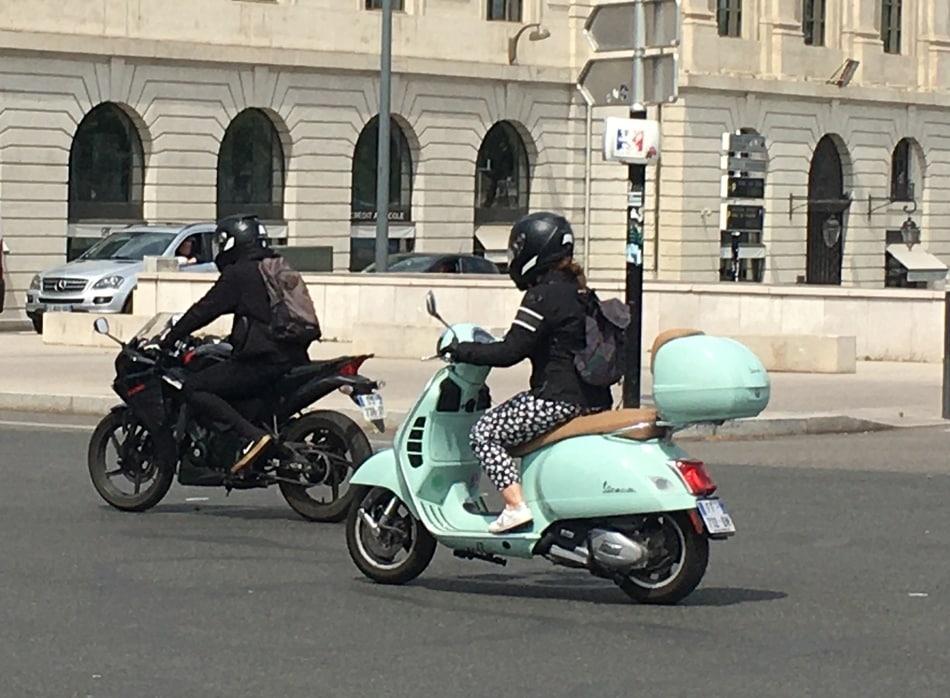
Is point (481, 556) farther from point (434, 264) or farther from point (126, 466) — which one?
point (434, 264)

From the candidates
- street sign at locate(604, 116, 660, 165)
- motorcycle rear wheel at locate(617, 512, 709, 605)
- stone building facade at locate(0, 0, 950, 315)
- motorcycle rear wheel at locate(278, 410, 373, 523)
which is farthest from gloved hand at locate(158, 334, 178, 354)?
stone building facade at locate(0, 0, 950, 315)

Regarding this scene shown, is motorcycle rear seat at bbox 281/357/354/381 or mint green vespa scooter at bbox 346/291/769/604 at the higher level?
motorcycle rear seat at bbox 281/357/354/381

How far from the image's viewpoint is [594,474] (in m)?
9.44

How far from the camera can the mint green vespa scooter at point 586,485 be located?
30.4 feet

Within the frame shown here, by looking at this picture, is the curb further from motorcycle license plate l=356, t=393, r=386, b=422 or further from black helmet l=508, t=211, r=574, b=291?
black helmet l=508, t=211, r=574, b=291

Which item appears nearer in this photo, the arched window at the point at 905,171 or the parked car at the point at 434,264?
the parked car at the point at 434,264

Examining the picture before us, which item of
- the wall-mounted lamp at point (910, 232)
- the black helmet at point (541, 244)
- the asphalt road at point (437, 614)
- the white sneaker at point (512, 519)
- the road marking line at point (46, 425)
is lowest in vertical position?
the asphalt road at point (437, 614)

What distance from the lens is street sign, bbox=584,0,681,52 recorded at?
59.3 feet

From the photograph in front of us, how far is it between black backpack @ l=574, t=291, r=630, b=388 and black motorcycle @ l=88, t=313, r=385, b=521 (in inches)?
101

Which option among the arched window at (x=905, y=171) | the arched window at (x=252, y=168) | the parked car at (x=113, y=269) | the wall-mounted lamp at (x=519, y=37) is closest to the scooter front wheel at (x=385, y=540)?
the parked car at (x=113, y=269)

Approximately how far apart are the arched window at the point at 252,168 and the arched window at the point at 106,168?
94.6 inches

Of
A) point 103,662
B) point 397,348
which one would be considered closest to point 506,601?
point 103,662

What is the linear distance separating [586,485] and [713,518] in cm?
54

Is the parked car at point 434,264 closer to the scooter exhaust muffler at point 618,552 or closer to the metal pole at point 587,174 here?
the metal pole at point 587,174
